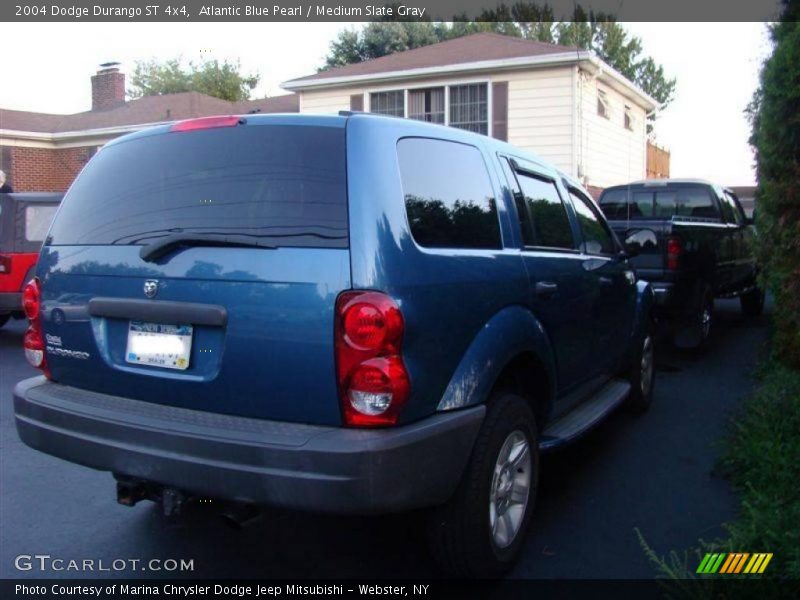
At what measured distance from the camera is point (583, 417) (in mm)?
4371

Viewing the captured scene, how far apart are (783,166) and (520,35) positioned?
115ft

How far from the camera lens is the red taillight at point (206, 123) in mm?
3131

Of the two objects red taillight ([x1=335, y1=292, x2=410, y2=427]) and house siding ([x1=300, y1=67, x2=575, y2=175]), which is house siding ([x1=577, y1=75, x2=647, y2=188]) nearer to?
house siding ([x1=300, y1=67, x2=575, y2=175])

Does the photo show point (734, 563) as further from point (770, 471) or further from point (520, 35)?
point (520, 35)

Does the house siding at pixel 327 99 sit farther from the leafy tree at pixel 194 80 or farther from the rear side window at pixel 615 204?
the leafy tree at pixel 194 80

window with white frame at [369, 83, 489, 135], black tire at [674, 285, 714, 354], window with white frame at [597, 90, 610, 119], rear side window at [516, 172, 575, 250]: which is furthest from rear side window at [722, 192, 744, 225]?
window with white frame at [597, 90, 610, 119]

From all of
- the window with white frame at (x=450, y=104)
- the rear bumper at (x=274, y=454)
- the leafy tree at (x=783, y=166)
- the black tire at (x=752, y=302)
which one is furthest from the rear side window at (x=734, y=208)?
the rear bumper at (x=274, y=454)

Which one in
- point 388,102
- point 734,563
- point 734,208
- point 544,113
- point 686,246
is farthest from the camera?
point 388,102

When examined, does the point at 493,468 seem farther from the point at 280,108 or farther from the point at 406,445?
the point at 280,108

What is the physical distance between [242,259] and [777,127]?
13.9 feet

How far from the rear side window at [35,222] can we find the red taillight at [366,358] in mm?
7556

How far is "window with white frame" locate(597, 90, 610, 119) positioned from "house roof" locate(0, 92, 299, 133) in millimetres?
8685

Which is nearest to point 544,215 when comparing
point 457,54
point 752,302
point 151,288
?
point 151,288

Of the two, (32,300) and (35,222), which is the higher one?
(35,222)
